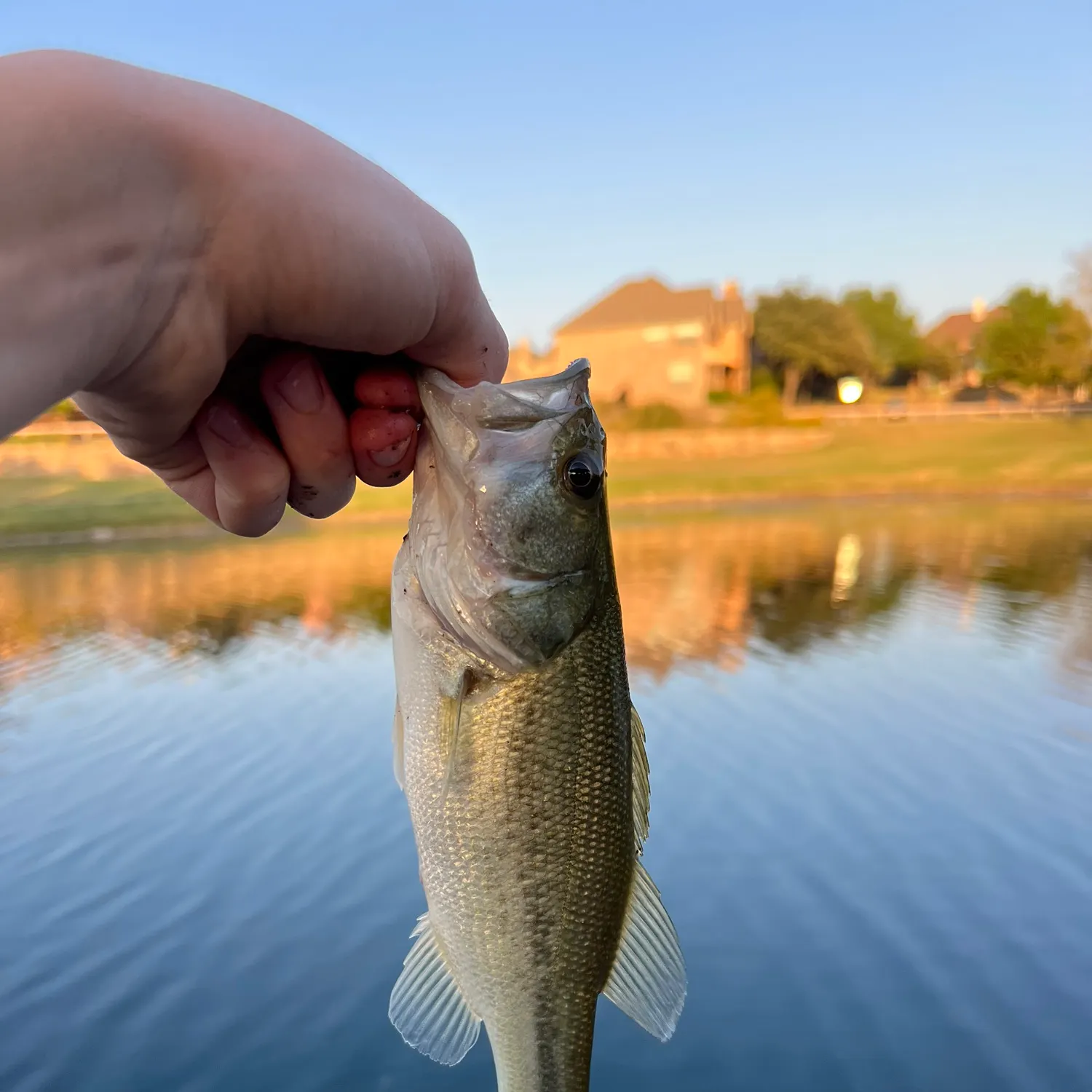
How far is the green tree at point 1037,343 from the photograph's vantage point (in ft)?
143

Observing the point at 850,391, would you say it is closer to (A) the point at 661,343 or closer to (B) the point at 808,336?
(B) the point at 808,336

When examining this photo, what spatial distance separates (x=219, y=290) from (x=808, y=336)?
51.1 metres

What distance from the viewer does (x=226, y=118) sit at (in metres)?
1.02

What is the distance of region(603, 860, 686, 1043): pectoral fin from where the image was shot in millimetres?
1698

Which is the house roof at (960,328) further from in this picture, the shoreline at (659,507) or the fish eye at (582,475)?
the fish eye at (582,475)

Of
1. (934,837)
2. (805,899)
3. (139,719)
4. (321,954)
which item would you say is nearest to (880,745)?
(934,837)

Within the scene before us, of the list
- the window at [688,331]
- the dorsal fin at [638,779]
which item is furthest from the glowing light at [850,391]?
the dorsal fin at [638,779]

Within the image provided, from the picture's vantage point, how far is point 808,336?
4838cm

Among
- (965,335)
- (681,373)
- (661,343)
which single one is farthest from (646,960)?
(965,335)

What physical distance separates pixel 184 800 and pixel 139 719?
2117 mm

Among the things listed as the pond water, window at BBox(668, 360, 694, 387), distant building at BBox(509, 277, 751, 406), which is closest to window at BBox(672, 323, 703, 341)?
distant building at BBox(509, 277, 751, 406)

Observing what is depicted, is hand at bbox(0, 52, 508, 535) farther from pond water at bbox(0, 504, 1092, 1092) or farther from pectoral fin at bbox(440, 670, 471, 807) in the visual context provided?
pond water at bbox(0, 504, 1092, 1092)

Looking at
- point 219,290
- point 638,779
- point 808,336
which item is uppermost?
point 808,336

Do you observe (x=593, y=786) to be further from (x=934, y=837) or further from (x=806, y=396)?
(x=806, y=396)
